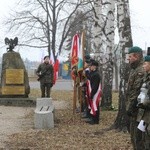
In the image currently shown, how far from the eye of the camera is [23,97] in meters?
20.6

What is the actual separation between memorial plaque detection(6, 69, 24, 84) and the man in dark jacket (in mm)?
7939

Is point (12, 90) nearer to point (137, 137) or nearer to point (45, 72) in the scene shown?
point (45, 72)

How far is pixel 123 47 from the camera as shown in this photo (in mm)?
11555

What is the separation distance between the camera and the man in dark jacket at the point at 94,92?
12.8 meters

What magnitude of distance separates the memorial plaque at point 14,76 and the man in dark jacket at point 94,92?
313 inches

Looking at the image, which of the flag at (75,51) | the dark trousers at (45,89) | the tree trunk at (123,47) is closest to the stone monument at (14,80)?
the dark trousers at (45,89)

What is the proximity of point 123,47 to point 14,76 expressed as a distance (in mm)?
9773

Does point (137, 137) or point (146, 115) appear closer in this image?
point (146, 115)

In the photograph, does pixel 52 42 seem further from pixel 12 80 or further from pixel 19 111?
pixel 19 111

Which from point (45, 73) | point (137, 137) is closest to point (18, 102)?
point (45, 73)

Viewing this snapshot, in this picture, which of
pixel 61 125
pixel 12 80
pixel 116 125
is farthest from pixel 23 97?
pixel 116 125

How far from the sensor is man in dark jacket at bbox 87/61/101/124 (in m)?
12.8

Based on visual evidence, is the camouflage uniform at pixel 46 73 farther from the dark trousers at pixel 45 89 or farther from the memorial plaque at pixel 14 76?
the memorial plaque at pixel 14 76

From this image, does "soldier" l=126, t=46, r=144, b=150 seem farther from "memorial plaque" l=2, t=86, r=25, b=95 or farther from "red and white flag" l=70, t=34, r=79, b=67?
"memorial plaque" l=2, t=86, r=25, b=95
